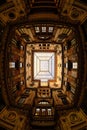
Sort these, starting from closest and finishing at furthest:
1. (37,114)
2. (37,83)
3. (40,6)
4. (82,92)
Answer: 1. (40,6)
2. (82,92)
3. (37,114)
4. (37,83)

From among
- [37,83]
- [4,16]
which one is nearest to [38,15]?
[4,16]

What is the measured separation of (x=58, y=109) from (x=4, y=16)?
49.6ft

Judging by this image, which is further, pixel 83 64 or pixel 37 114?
pixel 37 114

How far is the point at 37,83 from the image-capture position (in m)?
45.0

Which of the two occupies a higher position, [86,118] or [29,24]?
[29,24]

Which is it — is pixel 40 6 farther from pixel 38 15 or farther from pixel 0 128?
pixel 0 128

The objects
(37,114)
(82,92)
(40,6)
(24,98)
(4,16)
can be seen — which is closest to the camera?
(4,16)

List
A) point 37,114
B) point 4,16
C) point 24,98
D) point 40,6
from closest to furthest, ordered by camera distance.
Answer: point 4,16
point 40,6
point 37,114
point 24,98

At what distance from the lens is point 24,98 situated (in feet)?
110

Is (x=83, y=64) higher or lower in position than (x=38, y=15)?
lower

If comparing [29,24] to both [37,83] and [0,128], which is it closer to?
[0,128]

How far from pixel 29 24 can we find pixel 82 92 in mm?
11769

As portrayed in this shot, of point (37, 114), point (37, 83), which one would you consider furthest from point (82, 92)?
point (37, 83)

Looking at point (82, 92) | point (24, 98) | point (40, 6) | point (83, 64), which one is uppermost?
point (40, 6)
